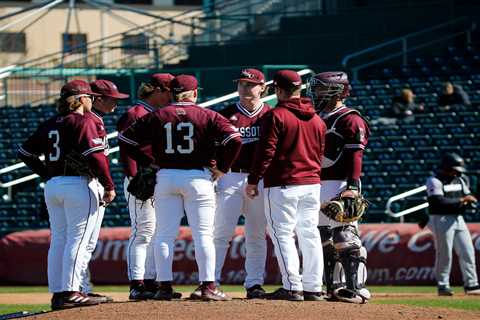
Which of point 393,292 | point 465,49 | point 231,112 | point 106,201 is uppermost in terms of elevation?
point 465,49

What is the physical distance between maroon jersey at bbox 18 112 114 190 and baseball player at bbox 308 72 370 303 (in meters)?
2.09

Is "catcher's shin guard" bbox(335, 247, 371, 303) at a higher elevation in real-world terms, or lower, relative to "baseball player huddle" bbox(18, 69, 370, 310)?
lower

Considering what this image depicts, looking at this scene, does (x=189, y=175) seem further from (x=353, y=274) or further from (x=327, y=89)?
(x=353, y=274)

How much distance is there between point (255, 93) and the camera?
35.9 ft

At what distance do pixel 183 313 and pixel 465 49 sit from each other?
15.4 m

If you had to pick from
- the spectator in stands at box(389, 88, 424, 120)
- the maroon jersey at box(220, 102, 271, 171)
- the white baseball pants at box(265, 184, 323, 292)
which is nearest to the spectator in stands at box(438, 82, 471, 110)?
the spectator in stands at box(389, 88, 424, 120)

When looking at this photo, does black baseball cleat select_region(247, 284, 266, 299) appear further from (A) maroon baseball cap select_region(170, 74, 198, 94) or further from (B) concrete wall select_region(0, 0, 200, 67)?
(B) concrete wall select_region(0, 0, 200, 67)

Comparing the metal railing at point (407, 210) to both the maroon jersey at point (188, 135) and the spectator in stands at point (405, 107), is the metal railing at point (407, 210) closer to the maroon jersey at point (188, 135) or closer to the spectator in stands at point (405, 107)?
the spectator in stands at point (405, 107)

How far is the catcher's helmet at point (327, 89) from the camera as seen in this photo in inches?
416

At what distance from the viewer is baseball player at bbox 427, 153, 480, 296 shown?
14805mm

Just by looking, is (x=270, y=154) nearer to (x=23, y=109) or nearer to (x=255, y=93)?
(x=255, y=93)

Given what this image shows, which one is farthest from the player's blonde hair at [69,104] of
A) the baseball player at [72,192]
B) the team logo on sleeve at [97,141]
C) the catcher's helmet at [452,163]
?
the catcher's helmet at [452,163]

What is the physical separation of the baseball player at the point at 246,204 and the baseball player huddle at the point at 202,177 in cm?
15

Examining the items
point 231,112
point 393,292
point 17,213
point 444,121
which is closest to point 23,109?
point 17,213
